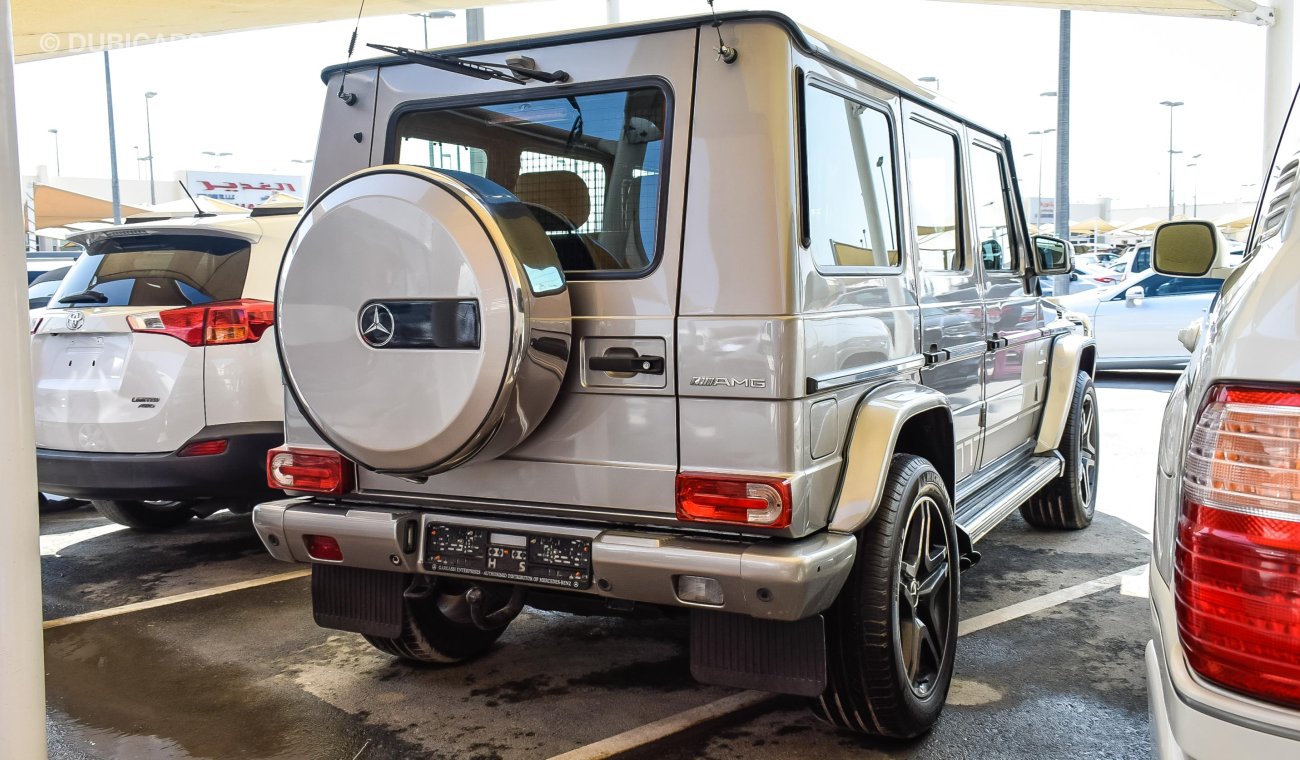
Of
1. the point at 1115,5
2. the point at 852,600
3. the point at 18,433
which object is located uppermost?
the point at 1115,5

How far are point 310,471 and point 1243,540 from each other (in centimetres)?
282

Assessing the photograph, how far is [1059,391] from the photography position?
5812 millimetres

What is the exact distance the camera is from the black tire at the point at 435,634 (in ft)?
12.7

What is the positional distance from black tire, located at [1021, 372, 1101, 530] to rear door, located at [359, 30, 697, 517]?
355cm

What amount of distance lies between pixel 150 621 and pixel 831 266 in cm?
343

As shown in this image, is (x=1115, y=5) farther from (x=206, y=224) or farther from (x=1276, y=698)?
(x=1276, y=698)

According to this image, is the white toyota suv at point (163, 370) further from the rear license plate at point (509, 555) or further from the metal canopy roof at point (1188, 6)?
the metal canopy roof at point (1188, 6)

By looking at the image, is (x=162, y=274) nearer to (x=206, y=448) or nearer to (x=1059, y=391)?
(x=206, y=448)

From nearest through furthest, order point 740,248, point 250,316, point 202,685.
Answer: point 740,248
point 202,685
point 250,316

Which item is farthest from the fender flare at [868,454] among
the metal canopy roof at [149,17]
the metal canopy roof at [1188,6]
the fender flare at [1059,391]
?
the metal canopy roof at [1188,6]

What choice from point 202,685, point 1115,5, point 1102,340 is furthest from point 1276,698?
point 1115,5

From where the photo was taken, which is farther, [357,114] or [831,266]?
[357,114]

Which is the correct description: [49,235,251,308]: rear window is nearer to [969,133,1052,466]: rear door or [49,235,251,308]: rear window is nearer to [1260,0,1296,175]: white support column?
[969,133,1052,466]: rear door

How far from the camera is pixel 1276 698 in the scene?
4.70 ft
